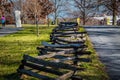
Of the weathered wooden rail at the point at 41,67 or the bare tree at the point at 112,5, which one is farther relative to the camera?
the bare tree at the point at 112,5

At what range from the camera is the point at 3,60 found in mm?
13750

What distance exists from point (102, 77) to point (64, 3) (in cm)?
6756

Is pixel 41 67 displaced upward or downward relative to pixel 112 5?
downward

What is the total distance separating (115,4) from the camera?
54.8 metres

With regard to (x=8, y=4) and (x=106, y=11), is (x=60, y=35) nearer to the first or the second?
(x=8, y=4)

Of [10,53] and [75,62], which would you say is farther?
[10,53]

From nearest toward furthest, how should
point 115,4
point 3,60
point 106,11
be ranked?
point 3,60 → point 115,4 → point 106,11

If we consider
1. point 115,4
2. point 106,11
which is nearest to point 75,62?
point 115,4

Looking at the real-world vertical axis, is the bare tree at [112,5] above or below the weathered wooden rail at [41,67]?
above

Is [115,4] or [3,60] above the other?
[115,4]

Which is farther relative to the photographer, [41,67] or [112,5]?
[112,5]

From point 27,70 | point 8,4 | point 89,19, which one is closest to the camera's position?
point 27,70

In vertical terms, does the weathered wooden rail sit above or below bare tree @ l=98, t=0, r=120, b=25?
below

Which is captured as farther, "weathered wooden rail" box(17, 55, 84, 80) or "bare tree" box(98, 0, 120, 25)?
"bare tree" box(98, 0, 120, 25)
